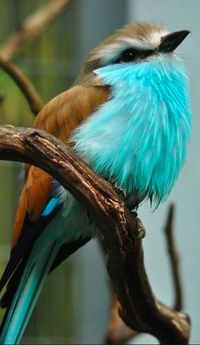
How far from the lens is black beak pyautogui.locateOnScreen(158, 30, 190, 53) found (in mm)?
2033

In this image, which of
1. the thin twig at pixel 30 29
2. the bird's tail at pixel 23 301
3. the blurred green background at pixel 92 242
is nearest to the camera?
the bird's tail at pixel 23 301

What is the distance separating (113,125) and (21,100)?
3.70ft

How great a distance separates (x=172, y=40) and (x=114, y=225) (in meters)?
0.44

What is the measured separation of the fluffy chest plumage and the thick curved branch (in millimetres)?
164

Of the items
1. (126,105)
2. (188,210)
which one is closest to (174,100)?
(126,105)

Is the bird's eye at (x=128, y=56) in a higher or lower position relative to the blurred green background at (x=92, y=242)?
higher

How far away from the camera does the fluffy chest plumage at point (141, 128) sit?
6.42 feet

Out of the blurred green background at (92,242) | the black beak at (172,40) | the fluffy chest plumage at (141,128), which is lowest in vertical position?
the blurred green background at (92,242)

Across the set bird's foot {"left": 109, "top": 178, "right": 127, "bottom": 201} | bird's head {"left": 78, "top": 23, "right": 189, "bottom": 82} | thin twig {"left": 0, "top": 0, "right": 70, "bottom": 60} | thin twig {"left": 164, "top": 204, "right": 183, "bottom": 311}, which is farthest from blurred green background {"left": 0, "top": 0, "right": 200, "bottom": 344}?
bird's foot {"left": 109, "top": 178, "right": 127, "bottom": 201}

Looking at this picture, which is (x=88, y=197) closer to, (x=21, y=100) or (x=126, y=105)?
(x=126, y=105)

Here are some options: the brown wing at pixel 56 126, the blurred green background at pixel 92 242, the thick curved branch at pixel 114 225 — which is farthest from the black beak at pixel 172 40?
the blurred green background at pixel 92 242

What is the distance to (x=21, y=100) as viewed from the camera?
3080 millimetres

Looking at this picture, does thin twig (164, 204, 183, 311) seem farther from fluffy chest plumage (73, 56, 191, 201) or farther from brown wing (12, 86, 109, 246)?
brown wing (12, 86, 109, 246)

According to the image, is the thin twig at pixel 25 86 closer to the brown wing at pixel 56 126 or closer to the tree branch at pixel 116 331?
the brown wing at pixel 56 126
